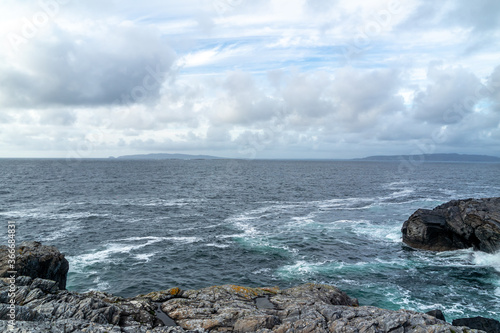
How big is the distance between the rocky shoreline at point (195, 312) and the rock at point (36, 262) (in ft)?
0.25

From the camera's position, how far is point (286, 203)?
76.4 metres

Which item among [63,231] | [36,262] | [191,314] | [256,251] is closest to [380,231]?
[256,251]

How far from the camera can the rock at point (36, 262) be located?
2328cm

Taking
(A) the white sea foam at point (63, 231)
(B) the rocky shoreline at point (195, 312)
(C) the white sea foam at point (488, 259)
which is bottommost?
(C) the white sea foam at point (488, 259)

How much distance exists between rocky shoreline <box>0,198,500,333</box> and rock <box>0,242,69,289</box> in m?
0.08

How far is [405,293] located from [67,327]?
28896 millimetres

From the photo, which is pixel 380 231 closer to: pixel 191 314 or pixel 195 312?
pixel 195 312

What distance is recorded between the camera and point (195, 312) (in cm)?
1756

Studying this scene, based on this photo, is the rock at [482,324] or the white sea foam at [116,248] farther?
the white sea foam at [116,248]

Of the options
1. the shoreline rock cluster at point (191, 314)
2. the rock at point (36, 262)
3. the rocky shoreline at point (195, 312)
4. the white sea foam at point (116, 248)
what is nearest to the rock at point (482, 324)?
the rocky shoreline at point (195, 312)

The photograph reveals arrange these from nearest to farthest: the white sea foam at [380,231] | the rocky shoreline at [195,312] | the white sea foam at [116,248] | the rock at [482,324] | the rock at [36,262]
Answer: the rocky shoreline at [195,312] < the rock at [482,324] < the rock at [36,262] < the white sea foam at [116,248] < the white sea foam at [380,231]

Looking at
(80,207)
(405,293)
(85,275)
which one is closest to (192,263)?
(85,275)

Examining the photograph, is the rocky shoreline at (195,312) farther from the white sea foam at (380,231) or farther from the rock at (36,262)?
the white sea foam at (380,231)

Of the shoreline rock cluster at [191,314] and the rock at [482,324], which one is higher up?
the shoreline rock cluster at [191,314]
